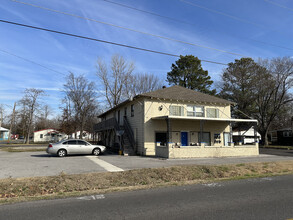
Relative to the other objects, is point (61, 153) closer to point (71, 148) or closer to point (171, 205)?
point (71, 148)

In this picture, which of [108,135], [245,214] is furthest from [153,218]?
[108,135]

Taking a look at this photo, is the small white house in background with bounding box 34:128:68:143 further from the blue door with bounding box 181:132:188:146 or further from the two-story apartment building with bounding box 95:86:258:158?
the blue door with bounding box 181:132:188:146

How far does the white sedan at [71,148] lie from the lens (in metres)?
17.2

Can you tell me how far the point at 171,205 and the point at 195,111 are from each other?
17016 mm

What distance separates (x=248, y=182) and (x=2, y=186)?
850 centimetres

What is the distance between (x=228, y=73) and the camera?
129 feet

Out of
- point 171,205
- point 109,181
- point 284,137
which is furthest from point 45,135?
point 171,205

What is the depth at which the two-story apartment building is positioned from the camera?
1770 centimetres

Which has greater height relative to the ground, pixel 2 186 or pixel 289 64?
pixel 289 64

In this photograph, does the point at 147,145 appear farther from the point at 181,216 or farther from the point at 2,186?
the point at 181,216

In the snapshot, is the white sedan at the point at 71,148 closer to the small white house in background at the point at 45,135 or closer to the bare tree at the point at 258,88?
the bare tree at the point at 258,88

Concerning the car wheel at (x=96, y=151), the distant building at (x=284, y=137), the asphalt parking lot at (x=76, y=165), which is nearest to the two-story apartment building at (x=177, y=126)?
the car wheel at (x=96, y=151)

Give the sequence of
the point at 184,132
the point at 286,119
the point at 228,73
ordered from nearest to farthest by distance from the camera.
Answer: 1. the point at 184,132
2. the point at 228,73
3. the point at 286,119

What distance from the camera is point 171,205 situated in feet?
17.5
